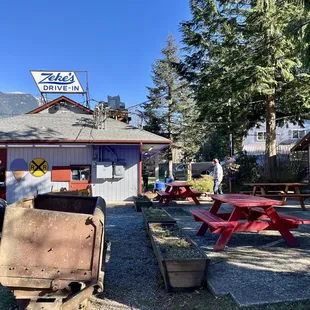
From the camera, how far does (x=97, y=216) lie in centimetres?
346

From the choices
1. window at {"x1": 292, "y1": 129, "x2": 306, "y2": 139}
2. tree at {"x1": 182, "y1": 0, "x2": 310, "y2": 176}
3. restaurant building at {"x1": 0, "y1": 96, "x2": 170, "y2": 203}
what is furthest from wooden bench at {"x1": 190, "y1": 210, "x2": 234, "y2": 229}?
window at {"x1": 292, "y1": 129, "x2": 306, "y2": 139}

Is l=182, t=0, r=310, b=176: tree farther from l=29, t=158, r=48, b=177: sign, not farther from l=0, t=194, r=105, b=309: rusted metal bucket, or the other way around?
l=0, t=194, r=105, b=309: rusted metal bucket

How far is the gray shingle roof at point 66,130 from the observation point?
13.4 m

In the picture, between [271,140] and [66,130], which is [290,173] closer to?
[271,140]

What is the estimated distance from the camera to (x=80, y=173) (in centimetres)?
1373

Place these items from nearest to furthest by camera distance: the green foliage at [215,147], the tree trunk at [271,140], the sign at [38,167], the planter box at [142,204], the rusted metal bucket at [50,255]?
the rusted metal bucket at [50,255] < the planter box at [142,204] < the sign at [38,167] < the tree trunk at [271,140] < the green foliage at [215,147]

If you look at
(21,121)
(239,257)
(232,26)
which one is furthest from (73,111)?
(239,257)

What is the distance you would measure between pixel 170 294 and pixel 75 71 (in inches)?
692

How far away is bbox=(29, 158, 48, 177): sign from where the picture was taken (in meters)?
13.5

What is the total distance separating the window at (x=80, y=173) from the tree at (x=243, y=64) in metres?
6.81

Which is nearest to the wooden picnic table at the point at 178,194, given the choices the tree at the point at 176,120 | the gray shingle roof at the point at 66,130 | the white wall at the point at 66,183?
the white wall at the point at 66,183

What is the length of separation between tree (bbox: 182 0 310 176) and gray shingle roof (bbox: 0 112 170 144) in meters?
4.25

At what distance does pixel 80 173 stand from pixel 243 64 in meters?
8.76

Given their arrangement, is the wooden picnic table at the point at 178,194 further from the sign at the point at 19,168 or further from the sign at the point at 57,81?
the sign at the point at 57,81
